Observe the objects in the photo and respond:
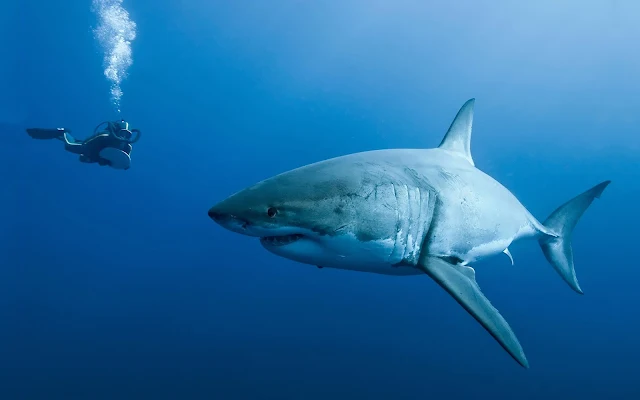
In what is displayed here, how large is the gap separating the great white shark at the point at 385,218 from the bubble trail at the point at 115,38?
4063 centimetres

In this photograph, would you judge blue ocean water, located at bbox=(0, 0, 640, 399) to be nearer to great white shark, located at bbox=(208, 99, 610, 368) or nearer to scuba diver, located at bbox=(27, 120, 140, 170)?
great white shark, located at bbox=(208, 99, 610, 368)

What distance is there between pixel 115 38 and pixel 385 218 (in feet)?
166

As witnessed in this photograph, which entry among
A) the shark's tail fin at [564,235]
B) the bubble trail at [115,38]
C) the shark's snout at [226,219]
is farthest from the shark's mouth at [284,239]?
the bubble trail at [115,38]

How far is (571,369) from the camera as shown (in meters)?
17.0

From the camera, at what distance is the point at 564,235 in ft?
17.8

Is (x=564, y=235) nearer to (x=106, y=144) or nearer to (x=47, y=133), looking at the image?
(x=106, y=144)

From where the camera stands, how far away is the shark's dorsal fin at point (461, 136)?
443cm

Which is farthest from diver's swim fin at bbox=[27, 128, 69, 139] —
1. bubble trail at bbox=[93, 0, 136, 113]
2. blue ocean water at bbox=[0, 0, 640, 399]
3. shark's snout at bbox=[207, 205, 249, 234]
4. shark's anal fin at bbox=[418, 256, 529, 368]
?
bubble trail at bbox=[93, 0, 136, 113]

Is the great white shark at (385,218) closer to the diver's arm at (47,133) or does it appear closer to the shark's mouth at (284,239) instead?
the shark's mouth at (284,239)

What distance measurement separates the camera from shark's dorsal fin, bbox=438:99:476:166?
174 inches

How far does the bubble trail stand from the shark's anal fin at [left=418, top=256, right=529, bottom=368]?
135 feet

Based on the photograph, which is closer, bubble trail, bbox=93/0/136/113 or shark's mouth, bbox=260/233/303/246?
shark's mouth, bbox=260/233/303/246

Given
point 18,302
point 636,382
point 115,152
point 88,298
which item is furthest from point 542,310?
point 18,302

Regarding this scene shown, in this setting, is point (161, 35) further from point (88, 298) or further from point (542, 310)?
point (542, 310)
